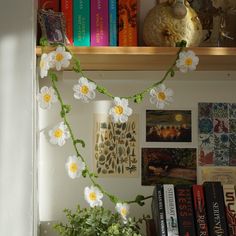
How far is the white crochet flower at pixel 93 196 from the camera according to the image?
146 centimetres

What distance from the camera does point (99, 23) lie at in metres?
1.54

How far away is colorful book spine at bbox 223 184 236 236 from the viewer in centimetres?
147

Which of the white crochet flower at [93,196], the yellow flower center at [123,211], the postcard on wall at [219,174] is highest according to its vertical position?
the postcard on wall at [219,174]

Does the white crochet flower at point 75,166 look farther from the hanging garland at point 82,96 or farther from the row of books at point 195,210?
the row of books at point 195,210

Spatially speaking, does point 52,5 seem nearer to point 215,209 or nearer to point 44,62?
point 44,62

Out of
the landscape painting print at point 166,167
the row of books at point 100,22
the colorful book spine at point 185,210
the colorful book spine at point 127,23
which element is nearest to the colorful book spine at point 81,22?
the row of books at point 100,22

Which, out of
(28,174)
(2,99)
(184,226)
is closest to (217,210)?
(184,226)

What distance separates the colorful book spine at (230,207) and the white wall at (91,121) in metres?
0.25

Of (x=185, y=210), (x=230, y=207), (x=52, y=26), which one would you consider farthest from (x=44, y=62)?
(x=230, y=207)

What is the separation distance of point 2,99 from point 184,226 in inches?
27.0

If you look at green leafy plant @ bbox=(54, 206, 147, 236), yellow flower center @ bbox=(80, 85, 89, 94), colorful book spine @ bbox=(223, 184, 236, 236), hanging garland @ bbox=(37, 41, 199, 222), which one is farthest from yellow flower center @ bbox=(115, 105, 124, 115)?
colorful book spine @ bbox=(223, 184, 236, 236)

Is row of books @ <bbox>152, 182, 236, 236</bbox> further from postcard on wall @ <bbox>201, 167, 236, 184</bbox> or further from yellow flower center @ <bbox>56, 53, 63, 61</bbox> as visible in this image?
yellow flower center @ <bbox>56, 53, 63, 61</bbox>

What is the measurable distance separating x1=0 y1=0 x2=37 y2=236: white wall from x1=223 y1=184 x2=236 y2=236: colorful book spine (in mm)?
618

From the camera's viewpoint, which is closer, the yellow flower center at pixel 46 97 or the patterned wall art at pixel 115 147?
the yellow flower center at pixel 46 97
